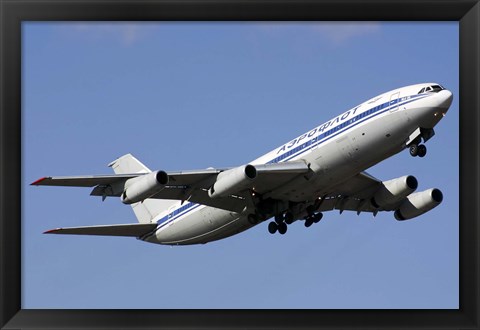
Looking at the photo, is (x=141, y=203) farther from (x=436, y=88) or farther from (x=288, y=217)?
(x=436, y=88)

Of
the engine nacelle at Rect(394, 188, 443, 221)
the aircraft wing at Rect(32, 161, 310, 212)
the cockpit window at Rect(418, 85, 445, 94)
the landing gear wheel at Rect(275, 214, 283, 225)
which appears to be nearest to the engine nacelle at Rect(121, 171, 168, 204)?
the aircraft wing at Rect(32, 161, 310, 212)

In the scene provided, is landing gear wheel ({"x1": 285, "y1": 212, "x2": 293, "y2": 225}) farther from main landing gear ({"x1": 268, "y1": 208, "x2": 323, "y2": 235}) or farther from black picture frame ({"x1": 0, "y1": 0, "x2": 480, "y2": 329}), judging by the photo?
black picture frame ({"x1": 0, "y1": 0, "x2": 480, "y2": 329})

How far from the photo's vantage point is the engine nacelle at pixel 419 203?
32.5 meters

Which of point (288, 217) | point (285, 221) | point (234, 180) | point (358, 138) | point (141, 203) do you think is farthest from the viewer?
point (141, 203)

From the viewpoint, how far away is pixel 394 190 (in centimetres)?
3184

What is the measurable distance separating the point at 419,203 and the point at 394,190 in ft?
5.17

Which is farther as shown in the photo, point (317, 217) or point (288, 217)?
point (317, 217)

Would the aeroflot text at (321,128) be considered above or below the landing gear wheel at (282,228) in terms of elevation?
above

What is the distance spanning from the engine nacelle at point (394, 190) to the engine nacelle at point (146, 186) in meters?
9.84

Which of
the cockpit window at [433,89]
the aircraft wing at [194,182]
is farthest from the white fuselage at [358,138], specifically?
the aircraft wing at [194,182]

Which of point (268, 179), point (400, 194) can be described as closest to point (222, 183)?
point (268, 179)

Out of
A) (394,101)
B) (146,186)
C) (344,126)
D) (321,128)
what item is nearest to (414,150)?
(394,101)

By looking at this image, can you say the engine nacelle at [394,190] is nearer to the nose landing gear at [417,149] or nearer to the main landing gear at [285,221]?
the main landing gear at [285,221]

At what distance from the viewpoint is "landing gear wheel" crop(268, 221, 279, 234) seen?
102 ft
